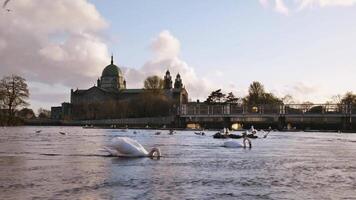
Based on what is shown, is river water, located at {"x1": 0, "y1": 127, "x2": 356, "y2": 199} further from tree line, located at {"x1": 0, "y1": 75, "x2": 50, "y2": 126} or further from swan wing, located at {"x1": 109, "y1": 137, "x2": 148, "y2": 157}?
tree line, located at {"x1": 0, "y1": 75, "x2": 50, "y2": 126}

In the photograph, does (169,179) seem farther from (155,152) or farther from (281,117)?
(281,117)

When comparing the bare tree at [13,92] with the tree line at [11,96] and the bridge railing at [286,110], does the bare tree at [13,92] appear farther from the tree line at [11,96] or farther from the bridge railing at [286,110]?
the bridge railing at [286,110]

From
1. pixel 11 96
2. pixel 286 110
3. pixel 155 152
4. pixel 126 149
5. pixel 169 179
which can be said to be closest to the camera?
pixel 169 179

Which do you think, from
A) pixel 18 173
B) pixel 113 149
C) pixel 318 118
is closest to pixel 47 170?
pixel 18 173

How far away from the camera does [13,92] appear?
→ 152250mm

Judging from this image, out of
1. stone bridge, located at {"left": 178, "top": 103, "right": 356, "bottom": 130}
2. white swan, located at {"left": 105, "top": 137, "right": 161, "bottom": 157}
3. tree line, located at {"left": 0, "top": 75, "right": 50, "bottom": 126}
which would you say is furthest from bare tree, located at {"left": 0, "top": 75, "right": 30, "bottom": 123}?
white swan, located at {"left": 105, "top": 137, "right": 161, "bottom": 157}

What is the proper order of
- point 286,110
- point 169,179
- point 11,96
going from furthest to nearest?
1. point 286,110
2. point 11,96
3. point 169,179

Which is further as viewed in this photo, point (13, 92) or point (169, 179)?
point (13, 92)

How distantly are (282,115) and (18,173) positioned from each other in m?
155

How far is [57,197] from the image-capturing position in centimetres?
1850

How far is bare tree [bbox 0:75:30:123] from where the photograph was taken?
495ft

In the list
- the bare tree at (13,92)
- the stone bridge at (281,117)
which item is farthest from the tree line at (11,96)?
the stone bridge at (281,117)

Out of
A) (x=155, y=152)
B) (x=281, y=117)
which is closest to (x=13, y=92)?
(x=281, y=117)

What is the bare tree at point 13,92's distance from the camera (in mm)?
151000
